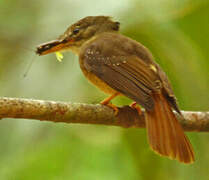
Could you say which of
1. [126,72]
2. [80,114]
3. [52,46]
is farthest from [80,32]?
[80,114]

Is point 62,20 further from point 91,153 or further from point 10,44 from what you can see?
point 91,153

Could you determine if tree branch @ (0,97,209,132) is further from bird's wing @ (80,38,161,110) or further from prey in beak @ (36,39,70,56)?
prey in beak @ (36,39,70,56)

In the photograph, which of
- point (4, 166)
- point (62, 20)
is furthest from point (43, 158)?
point (62, 20)

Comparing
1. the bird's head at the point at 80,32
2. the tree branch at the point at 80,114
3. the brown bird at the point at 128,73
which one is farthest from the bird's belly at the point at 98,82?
the bird's head at the point at 80,32

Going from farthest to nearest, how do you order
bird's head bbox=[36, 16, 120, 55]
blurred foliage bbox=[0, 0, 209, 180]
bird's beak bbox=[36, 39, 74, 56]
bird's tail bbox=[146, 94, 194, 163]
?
bird's head bbox=[36, 16, 120, 55]
bird's beak bbox=[36, 39, 74, 56]
blurred foliage bbox=[0, 0, 209, 180]
bird's tail bbox=[146, 94, 194, 163]

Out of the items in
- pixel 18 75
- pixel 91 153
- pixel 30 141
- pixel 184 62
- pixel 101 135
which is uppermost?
pixel 184 62

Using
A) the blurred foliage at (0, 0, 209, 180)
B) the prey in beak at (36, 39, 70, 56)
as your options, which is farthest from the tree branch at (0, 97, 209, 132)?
the prey in beak at (36, 39, 70, 56)
